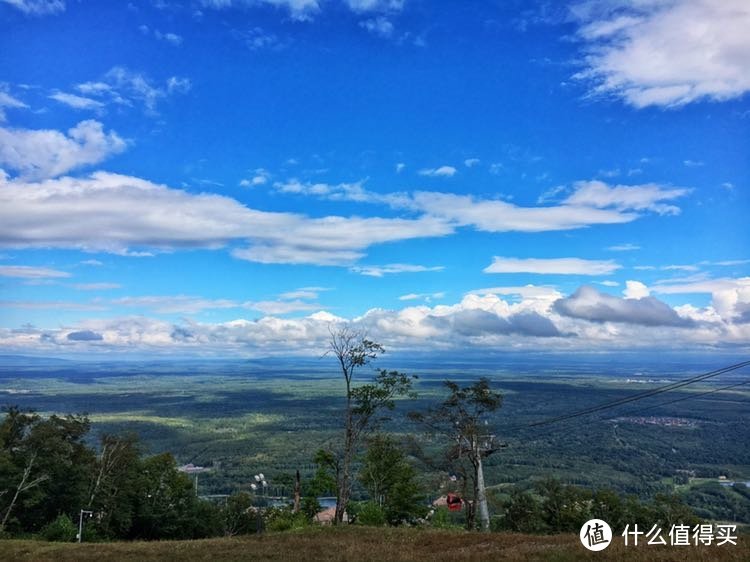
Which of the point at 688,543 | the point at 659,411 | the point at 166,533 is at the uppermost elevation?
the point at 688,543

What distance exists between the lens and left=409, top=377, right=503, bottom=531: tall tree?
93.1 feet

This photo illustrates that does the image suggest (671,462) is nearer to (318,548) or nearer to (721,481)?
(721,481)

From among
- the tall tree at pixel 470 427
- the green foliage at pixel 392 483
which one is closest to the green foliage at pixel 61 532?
the green foliage at pixel 392 483

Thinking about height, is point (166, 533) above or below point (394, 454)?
below

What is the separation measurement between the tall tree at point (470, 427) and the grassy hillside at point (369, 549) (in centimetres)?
641

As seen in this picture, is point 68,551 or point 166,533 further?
point 166,533

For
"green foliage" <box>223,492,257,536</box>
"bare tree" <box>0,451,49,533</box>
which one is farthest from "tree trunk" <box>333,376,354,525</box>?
"green foliage" <box>223,492,257,536</box>

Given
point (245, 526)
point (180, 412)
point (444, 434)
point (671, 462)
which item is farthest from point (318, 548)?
point (180, 412)

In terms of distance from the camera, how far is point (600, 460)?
350 ft

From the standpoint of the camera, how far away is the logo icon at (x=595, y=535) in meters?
15.8

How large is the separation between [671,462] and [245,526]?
90.5m

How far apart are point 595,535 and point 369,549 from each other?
24.6 ft

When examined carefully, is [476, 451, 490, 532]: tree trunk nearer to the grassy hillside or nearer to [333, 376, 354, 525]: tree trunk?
the grassy hillside

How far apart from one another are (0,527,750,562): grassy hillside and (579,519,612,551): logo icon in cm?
33
